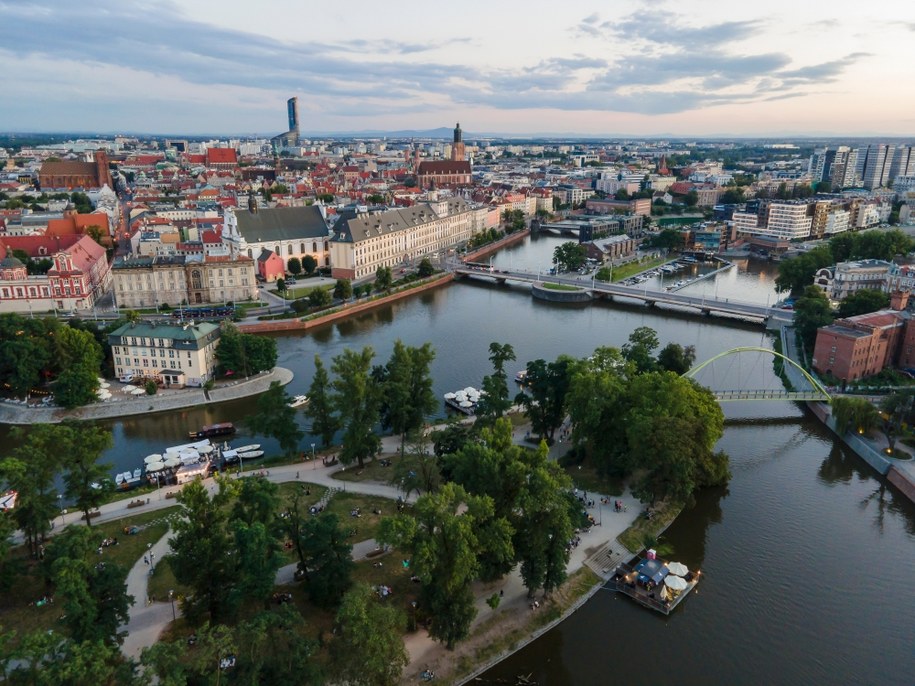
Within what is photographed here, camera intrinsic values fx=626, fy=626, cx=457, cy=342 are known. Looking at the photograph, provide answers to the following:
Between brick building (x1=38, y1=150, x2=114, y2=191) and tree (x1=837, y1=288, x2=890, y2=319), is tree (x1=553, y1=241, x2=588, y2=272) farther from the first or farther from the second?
brick building (x1=38, y1=150, x2=114, y2=191)

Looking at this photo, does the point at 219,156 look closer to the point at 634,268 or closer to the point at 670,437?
the point at 634,268

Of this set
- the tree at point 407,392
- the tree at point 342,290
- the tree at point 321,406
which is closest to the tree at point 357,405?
the tree at point 321,406

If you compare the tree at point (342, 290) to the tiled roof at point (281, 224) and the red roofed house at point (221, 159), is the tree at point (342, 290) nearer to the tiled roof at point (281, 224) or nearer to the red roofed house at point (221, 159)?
the tiled roof at point (281, 224)

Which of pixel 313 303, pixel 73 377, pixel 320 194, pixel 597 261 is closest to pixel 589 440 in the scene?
pixel 73 377

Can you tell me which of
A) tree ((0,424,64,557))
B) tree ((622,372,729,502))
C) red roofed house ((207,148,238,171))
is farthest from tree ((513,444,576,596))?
red roofed house ((207,148,238,171))

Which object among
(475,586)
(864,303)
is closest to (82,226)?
(475,586)
